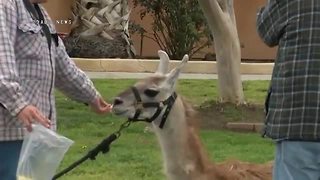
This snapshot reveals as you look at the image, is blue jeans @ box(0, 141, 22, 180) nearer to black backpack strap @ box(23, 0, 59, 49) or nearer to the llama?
black backpack strap @ box(23, 0, 59, 49)

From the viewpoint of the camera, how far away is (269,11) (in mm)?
3893

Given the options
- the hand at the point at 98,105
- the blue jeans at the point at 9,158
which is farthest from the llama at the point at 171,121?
the blue jeans at the point at 9,158

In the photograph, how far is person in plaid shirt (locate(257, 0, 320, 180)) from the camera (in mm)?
3668

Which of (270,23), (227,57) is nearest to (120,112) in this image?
(270,23)

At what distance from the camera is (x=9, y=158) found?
4699mm

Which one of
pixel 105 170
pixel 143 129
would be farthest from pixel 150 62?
pixel 105 170

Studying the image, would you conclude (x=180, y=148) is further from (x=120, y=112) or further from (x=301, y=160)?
(x=301, y=160)

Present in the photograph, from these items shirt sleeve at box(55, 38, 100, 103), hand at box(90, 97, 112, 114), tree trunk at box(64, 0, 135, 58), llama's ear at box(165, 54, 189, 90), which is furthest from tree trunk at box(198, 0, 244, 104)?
tree trunk at box(64, 0, 135, 58)

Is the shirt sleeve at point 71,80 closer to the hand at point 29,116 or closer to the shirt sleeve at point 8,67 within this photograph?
the shirt sleeve at point 8,67

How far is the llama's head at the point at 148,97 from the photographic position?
18.8ft

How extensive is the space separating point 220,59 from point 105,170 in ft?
16.7

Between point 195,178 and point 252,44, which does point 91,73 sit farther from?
point 195,178

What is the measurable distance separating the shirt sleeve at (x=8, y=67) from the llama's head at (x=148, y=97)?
1285 millimetres

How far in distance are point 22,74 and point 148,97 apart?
1.32 metres
